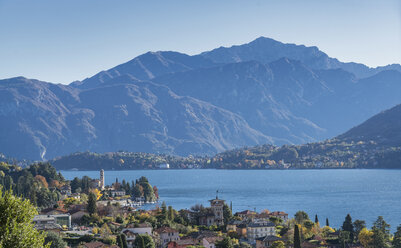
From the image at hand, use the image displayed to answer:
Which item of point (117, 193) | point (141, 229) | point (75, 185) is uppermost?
point (75, 185)

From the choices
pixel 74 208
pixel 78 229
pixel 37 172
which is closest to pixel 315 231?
pixel 78 229

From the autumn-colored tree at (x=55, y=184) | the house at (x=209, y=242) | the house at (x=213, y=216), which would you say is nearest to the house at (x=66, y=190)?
the autumn-colored tree at (x=55, y=184)

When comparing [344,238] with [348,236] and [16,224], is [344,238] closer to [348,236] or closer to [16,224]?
[348,236]

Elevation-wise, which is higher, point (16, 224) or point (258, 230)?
point (16, 224)

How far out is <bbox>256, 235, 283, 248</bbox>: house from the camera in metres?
52.5

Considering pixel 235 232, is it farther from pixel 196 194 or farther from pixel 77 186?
pixel 196 194

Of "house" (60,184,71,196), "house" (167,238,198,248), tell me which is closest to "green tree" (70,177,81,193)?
"house" (60,184,71,196)

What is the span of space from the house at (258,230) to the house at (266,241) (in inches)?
128

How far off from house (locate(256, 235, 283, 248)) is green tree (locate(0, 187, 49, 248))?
121ft

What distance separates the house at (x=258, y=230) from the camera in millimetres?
57156

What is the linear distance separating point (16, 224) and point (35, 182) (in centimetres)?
8077

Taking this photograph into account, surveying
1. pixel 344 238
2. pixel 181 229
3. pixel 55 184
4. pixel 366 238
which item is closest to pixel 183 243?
pixel 181 229

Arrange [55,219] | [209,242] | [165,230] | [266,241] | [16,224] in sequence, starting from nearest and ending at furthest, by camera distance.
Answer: [16,224] < [209,242] < [266,241] < [165,230] < [55,219]

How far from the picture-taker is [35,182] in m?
95.1
